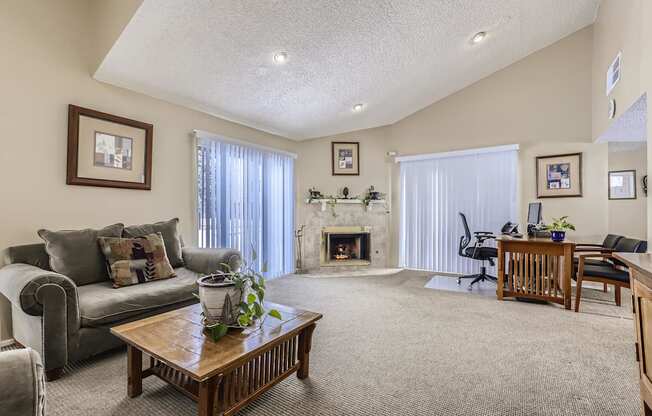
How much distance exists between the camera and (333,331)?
2.65 meters

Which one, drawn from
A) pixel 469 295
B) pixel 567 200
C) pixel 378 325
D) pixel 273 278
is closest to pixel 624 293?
pixel 567 200

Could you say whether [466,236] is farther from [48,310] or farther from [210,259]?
[48,310]

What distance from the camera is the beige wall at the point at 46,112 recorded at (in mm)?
2432

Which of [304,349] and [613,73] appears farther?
[613,73]

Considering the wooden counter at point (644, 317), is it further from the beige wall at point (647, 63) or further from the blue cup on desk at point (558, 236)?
the blue cup on desk at point (558, 236)

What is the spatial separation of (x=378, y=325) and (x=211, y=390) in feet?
5.87

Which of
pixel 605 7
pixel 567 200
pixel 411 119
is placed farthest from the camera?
pixel 411 119

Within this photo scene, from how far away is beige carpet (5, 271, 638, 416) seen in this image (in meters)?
1.64

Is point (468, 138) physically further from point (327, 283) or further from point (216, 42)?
point (216, 42)

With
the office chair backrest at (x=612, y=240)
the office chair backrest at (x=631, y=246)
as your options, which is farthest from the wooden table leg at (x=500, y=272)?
the office chair backrest at (x=612, y=240)

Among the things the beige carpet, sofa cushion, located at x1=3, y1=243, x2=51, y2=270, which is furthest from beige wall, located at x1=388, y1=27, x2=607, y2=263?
sofa cushion, located at x1=3, y1=243, x2=51, y2=270

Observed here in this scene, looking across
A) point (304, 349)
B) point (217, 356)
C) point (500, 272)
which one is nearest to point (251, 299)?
point (217, 356)

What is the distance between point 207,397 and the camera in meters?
1.32

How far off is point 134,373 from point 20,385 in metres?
1.09
